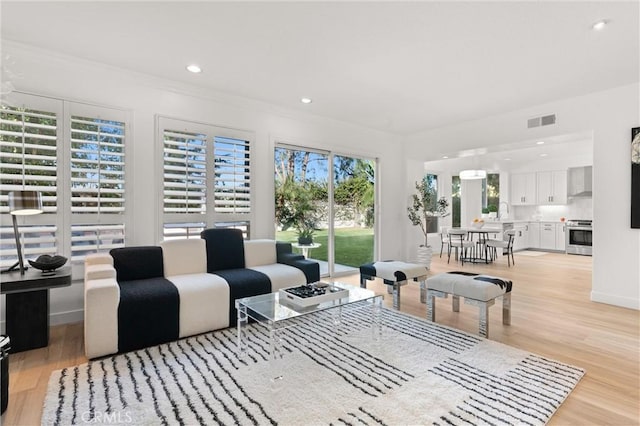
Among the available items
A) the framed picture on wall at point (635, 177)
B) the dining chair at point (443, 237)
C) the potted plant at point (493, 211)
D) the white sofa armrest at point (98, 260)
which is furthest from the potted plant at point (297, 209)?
the potted plant at point (493, 211)

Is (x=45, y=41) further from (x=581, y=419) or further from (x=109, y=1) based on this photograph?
(x=581, y=419)

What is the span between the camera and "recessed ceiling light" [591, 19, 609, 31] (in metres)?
2.64

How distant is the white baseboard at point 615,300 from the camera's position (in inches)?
156

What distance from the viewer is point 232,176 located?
4.42 meters

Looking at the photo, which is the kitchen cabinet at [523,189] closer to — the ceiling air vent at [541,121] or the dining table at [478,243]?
the dining table at [478,243]

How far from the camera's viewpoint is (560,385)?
86.0 inches

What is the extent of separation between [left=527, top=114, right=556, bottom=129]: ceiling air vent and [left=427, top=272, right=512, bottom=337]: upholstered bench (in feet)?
8.99

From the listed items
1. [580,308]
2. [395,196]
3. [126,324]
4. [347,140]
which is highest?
[347,140]

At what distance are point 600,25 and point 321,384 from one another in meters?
3.60

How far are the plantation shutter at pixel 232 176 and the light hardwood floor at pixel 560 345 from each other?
2072 millimetres

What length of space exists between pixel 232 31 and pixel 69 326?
331 cm

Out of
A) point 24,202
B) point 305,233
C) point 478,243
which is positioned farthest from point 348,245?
point 24,202

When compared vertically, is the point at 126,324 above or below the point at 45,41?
below

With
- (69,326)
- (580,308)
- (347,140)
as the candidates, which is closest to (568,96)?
(580,308)
